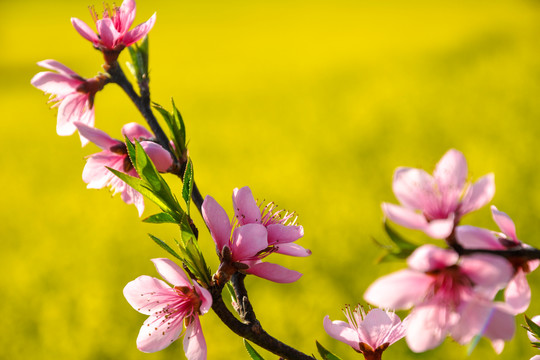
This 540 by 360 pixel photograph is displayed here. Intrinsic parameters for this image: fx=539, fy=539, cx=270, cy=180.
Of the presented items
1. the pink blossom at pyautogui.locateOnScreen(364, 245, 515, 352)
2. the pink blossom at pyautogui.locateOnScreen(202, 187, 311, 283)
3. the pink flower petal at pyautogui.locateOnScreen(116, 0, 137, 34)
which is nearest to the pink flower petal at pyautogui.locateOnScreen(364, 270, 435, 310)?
the pink blossom at pyautogui.locateOnScreen(364, 245, 515, 352)

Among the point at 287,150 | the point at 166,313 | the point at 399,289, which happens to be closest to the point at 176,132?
the point at 166,313

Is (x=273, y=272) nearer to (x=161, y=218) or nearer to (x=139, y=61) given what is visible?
(x=161, y=218)

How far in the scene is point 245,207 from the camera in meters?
0.38

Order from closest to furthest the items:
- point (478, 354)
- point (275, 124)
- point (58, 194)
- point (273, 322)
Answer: point (478, 354), point (273, 322), point (58, 194), point (275, 124)

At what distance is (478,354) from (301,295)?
63cm

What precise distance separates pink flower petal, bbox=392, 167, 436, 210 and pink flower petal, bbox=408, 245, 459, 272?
1.4 inches

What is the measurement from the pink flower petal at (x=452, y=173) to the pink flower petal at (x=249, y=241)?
12 cm

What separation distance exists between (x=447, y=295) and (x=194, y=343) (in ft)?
0.62

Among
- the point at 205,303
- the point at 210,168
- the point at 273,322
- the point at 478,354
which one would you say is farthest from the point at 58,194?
the point at 205,303

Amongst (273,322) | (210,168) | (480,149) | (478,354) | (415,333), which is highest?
(415,333)

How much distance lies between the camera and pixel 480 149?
2.70m

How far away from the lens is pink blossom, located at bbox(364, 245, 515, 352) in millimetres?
236

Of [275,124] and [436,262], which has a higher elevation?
[436,262]

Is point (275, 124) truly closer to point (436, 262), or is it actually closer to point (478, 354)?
point (478, 354)
